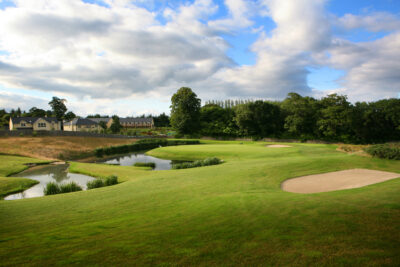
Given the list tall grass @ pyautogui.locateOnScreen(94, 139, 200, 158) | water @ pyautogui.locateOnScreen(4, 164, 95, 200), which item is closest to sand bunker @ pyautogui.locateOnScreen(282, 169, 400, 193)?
water @ pyautogui.locateOnScreen(4, 164, 95, 200)

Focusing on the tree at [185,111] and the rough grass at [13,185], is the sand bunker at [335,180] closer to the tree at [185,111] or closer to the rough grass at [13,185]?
the rough grass at [13,185]

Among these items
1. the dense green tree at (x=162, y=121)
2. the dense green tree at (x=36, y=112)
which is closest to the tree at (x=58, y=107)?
the dense green tree at (x=36, y=112)

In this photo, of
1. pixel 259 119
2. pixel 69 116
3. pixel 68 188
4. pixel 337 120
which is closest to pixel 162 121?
pixel 69 116

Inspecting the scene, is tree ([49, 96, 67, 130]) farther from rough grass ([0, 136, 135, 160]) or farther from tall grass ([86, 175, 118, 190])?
tall grass ([86, 175, 118, 190])

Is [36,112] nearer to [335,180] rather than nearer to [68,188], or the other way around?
[68,188]

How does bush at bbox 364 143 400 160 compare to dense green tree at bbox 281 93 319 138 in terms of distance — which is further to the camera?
dense green tree at bbox 281 93 319 138

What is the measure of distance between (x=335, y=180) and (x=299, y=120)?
4327 cm

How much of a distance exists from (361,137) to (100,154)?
5420 centimetres

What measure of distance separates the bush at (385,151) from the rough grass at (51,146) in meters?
42.9

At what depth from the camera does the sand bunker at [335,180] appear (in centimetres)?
1280

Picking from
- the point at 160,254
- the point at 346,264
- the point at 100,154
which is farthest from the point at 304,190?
the point at 100,154

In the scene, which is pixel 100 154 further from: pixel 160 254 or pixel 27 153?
pixel 160 254

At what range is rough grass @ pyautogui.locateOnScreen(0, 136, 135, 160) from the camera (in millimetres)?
38031

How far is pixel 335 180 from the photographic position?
1452cm
